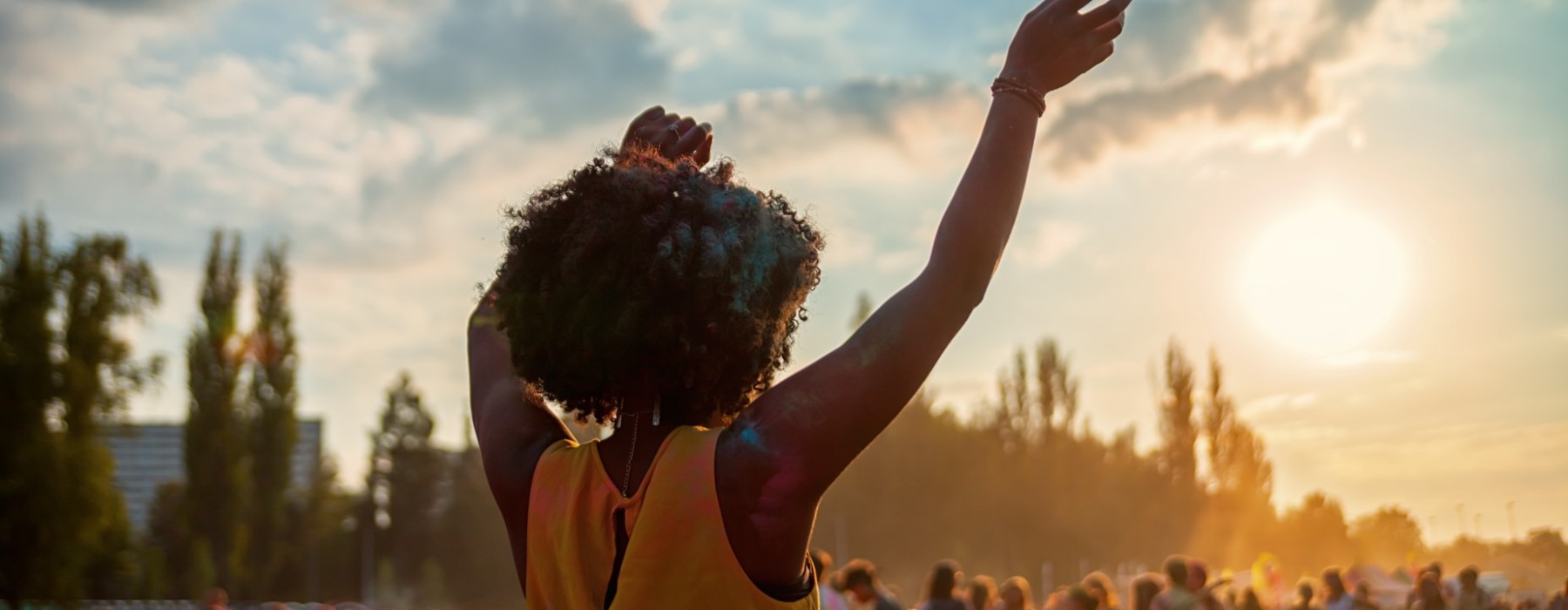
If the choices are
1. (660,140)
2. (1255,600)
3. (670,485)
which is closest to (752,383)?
(670,485)

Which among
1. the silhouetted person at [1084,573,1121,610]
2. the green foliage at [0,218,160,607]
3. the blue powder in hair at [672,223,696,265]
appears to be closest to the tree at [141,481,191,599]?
the green foliage at [0,218,160,607]

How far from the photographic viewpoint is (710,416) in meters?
1.62

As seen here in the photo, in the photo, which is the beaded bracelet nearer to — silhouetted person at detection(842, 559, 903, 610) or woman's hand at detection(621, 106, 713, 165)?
woman's hand at detection(621, 106, 713, 165)

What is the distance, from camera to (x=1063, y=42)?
157cm

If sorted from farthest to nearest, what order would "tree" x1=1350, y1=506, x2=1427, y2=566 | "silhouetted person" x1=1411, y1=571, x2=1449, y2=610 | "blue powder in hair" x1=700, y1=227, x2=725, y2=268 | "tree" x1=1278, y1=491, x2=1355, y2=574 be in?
"tree" x1=1350, y1=506, x2=1427, y2=566
"tree" x1=1278, y1=491, x2=1355, y2=574
"silhouetted person" x1=1411, y1=571, x2=1449, y2=610
"blue powder in hair" x1=700, y1=227, x2=725, y2=268

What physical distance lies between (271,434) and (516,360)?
48509mm

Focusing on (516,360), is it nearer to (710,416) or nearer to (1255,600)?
(710,416)

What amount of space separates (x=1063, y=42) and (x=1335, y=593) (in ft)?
40.4

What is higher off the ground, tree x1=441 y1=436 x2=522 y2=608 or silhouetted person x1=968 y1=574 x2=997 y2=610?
tree x1=441 y1=436 x2=522 y2=608

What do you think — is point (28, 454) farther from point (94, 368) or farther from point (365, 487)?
point (365, 487)

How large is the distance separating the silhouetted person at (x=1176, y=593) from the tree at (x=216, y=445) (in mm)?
40684

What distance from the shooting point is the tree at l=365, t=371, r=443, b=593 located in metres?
61.0

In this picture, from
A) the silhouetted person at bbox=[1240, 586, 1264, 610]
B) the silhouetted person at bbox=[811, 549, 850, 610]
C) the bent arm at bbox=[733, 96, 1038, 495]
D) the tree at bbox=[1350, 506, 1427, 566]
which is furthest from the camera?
the tree at bbox=[1350, 506, 1427, 566]

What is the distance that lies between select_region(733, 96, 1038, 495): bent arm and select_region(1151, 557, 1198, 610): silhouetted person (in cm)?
830
